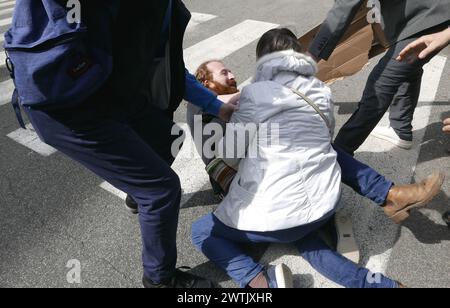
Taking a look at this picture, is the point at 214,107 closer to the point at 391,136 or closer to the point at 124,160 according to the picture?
the point at 124,160

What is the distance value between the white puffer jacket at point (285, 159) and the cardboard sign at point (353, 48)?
887 mm

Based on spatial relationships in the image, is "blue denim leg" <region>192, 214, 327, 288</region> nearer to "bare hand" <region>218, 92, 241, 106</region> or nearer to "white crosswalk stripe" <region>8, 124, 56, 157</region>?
"bare hand" <region>218, 92, 241, 106</region>

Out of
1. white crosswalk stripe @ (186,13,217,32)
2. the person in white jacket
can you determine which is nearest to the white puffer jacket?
the person in white jacket

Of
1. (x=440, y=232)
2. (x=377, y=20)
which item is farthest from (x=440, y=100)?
(x=440, y=232)

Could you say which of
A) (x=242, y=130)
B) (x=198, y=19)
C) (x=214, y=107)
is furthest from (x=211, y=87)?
(x=198, y=19)

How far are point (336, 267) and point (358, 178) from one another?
1.76ft

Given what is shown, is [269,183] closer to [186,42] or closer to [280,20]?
[186,42]

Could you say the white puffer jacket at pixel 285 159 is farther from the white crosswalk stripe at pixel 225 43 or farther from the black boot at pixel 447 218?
the white crosswalk stripe at pixel 225 43

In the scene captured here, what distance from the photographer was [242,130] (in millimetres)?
2012

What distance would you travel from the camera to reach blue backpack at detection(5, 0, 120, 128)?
1.30 metres

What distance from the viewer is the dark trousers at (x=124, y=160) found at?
151 centimetres

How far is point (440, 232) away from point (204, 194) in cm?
154

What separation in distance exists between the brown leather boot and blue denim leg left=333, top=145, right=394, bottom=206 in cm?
4

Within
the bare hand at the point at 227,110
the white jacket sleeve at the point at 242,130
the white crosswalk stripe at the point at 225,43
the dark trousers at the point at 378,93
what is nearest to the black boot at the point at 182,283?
the white jacket sleeve at the point at 242,130
